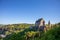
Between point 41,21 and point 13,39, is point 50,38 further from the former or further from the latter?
point 41,21

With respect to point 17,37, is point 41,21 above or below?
above

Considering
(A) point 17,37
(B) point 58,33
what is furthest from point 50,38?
(A) point 17,37

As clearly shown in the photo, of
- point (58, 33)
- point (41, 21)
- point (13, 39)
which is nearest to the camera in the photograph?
point (13, 39)

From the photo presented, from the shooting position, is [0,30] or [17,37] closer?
[17,37]

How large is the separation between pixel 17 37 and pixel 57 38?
40.3 feet

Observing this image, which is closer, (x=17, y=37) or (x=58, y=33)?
(x=17, y=37)

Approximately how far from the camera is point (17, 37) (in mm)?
21828

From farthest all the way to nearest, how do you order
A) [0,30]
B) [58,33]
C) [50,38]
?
[0,30], [58,33], [50,38]

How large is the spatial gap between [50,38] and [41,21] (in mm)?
75067

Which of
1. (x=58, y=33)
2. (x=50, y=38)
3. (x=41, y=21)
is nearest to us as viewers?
(x=50, y=38)

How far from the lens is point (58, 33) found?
3369 cm

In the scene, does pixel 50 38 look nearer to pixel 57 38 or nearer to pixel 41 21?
pixel 57 38

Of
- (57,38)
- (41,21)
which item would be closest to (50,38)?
(57,38)

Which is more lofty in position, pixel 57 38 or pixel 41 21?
pixel 41 21
